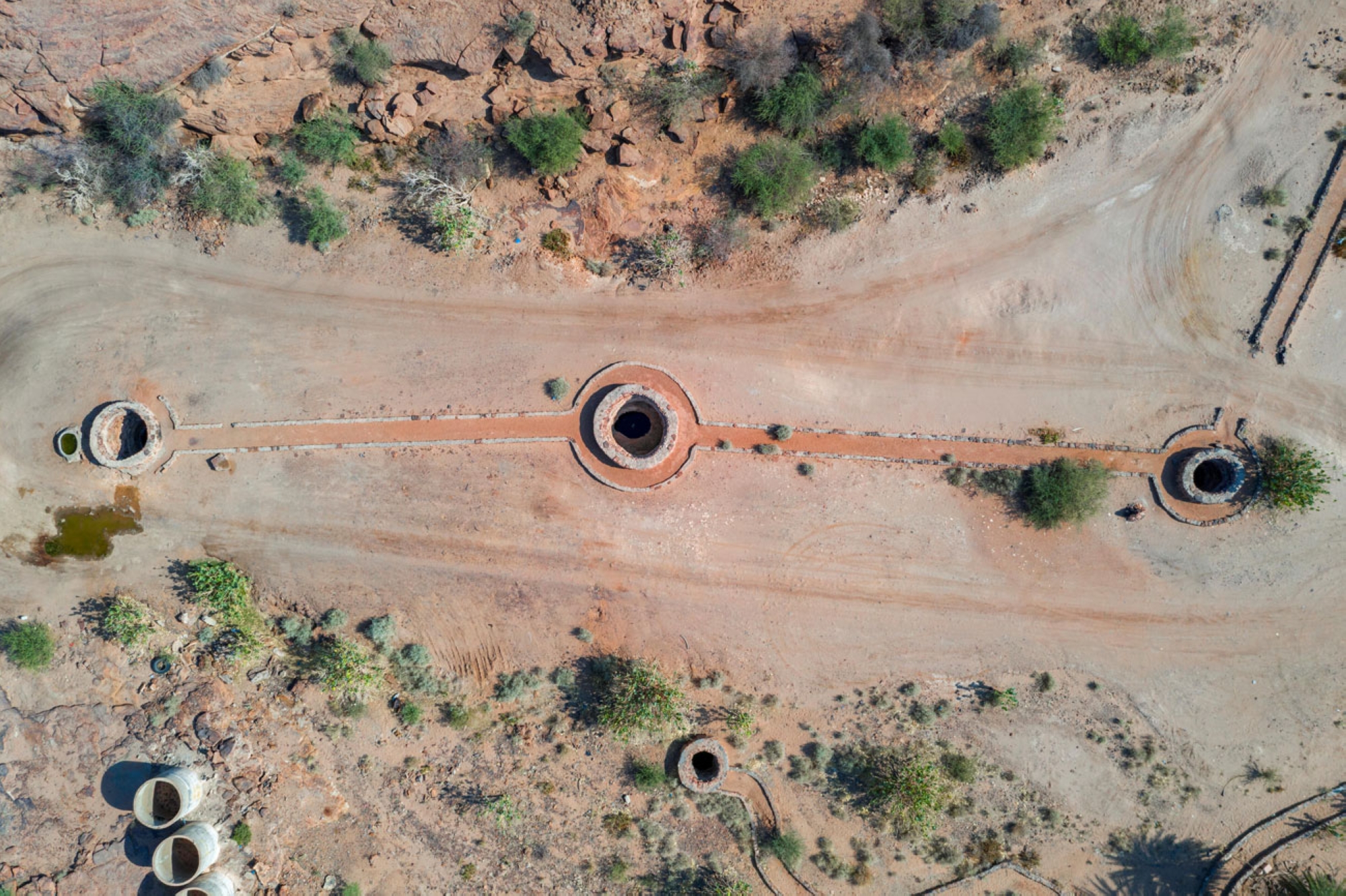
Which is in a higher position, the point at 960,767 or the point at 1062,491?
the point at 1062,491

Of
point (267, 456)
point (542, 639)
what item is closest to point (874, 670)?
point (542, 639)

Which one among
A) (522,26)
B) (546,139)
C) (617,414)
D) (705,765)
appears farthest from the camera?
(617,414)

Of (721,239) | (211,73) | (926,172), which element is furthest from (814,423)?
(211,73)

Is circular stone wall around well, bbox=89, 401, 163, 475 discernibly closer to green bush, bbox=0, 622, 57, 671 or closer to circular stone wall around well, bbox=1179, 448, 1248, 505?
green bush, bbox=0, 622, 57, 671

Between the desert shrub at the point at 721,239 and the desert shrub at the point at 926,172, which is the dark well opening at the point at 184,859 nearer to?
the desert shrub at the point at 721,239

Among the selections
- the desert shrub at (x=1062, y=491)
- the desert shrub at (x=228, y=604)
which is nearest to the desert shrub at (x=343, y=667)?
the desert shrub at (x=228, y=604)

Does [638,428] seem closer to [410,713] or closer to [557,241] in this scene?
[557,241]

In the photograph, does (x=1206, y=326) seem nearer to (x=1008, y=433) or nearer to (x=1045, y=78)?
(x=1008, y=433)
